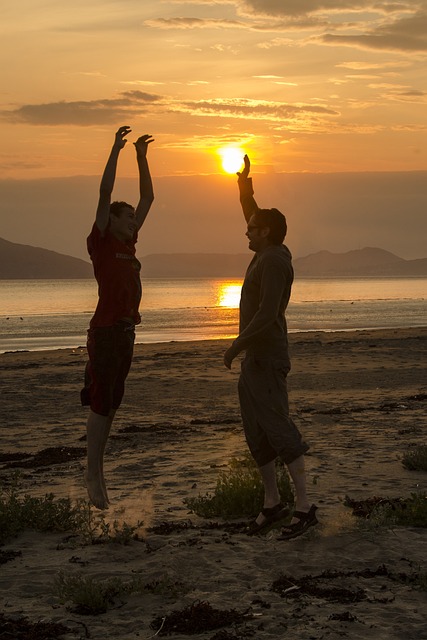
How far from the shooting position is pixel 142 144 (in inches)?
296

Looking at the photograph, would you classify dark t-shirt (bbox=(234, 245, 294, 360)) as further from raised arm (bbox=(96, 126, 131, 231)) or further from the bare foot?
the bare foot

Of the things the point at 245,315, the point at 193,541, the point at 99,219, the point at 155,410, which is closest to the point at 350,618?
the point at 193,541

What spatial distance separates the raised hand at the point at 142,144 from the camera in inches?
294

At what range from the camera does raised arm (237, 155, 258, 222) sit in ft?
23.3

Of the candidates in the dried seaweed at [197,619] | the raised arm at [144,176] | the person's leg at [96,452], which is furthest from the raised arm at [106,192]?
the dried seaweed at [197,619]

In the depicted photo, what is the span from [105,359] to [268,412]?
4.20 feet

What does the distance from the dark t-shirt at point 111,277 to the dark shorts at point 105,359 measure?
0.08 meters

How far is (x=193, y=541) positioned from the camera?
638 centimetres

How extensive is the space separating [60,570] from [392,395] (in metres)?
10.9

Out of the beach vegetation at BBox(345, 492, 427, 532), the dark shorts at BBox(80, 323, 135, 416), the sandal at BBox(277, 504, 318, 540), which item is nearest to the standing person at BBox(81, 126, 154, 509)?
the dark shorts at BBox(80, 323, 135, 416)

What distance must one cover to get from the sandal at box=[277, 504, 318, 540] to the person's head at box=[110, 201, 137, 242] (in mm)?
2423

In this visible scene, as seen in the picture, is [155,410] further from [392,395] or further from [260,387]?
[260,387]

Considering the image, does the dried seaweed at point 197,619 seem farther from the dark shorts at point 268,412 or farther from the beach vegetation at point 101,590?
the dark shorts at point 268,412

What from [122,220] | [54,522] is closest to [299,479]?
[54,522]
